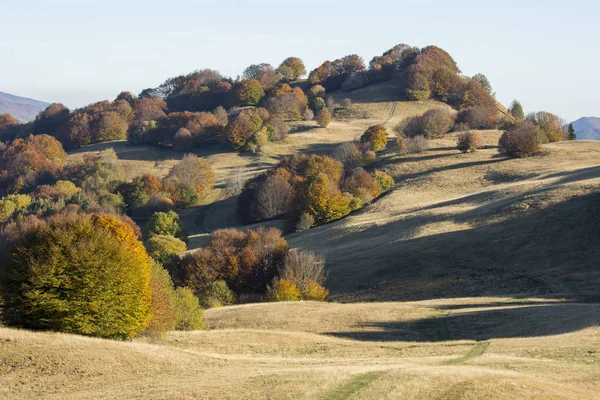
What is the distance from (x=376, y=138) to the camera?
121250mm

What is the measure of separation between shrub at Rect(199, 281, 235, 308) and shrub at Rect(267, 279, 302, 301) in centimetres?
402

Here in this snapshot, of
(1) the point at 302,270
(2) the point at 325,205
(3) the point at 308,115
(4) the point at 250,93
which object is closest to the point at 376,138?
(2) the point at 325,205

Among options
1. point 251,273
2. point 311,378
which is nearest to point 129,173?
point 251,273

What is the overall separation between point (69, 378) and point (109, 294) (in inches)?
302

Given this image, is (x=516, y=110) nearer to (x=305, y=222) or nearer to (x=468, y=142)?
(x=468, y=142)

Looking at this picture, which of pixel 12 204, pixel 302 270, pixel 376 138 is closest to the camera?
pixel 302 270

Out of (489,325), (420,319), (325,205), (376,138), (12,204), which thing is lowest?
(12,204)

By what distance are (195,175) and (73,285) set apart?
8610cm

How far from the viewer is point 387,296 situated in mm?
56812

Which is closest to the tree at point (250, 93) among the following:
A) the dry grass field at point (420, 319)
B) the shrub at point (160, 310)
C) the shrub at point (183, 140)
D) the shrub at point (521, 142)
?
the shrub at point (183, 140)

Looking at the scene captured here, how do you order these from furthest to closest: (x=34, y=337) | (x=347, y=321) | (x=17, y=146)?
(x=17, y=146)
(x=347, y=321)
(x=34, y=337)

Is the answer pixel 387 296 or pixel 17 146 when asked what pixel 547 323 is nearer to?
pixel 387 296

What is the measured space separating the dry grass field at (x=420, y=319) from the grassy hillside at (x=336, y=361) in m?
0.09

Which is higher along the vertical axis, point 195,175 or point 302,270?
point 195,175
